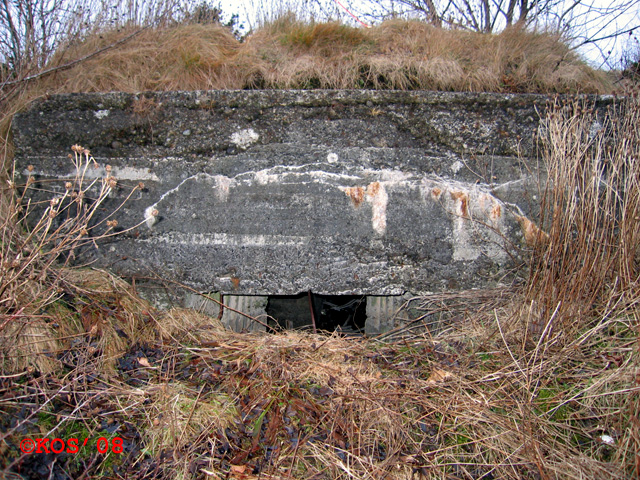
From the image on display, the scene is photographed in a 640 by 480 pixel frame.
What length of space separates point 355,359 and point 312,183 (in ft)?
3.98

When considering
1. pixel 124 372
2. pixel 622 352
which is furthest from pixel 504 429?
pixel 124 372

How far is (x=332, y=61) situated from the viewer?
326 centimetres

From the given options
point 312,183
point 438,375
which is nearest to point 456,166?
point 312,183

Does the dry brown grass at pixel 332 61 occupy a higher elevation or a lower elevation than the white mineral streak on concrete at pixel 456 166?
higher

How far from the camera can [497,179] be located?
3.00m

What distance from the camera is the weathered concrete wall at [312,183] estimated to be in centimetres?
293

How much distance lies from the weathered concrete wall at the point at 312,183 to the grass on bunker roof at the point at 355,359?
0.23m

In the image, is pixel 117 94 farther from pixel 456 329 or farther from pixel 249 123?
pixel 456 329

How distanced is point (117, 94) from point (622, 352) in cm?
350

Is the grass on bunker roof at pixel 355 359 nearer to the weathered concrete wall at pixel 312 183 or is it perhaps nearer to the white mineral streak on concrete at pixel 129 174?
the white mineral streak on concrete at pixel 129 174

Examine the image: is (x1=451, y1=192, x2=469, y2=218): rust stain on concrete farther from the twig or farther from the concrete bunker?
the twig

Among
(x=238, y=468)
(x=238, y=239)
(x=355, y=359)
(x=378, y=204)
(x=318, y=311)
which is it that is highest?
(x=378, y=204)
